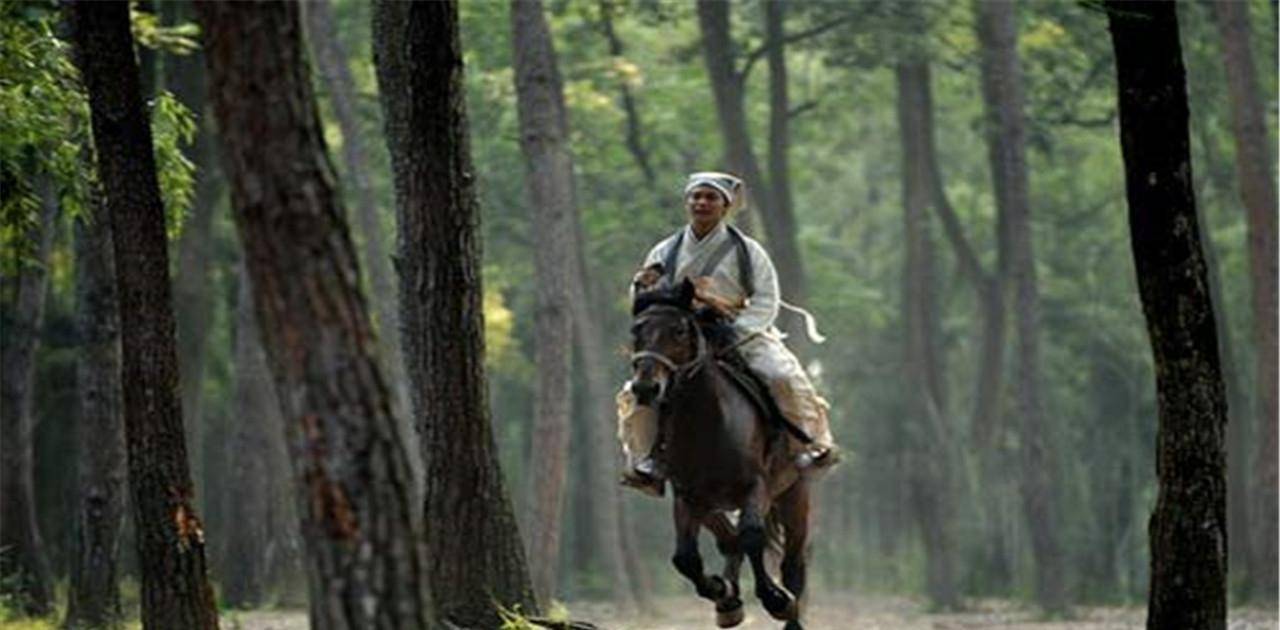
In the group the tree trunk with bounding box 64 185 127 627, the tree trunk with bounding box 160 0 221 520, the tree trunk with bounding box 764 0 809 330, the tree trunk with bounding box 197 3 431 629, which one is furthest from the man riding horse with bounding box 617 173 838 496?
the tree trunk with bounding box 764 0 809 330

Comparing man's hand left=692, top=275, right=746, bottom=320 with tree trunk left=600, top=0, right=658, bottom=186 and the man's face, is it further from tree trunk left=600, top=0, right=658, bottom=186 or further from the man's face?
tree trunk left=600, top=0, right=658, bottom=186

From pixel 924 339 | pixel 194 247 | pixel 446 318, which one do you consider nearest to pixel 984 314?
pixel 924 339

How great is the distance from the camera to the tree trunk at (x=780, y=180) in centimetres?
4447

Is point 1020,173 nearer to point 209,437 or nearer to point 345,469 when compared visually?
point 209,437

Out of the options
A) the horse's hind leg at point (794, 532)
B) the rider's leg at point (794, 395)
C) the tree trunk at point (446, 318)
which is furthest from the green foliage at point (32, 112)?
the horse's hind leg at point (794, 532)

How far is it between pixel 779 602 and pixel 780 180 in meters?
27.4

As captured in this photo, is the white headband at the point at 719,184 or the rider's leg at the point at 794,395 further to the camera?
the rider's leg at the point at 794,395

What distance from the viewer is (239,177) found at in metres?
9.60

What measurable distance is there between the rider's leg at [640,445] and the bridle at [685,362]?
1.68ft

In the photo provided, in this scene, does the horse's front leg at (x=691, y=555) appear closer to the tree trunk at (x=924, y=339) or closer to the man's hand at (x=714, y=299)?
the man's hand at (x=714, y=299)

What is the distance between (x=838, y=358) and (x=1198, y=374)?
167ft

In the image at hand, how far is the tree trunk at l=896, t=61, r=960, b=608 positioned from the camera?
1812 inches

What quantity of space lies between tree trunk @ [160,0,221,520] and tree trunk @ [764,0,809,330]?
1149 centimetres

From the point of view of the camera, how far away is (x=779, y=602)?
1867cm
